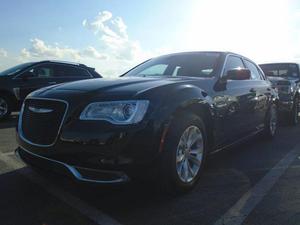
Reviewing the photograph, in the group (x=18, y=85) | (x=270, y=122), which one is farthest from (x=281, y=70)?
(x=18, y=85)

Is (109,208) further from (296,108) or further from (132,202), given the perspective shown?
(296,108)

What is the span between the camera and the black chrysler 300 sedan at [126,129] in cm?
302

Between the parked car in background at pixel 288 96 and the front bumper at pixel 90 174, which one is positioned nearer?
the front bumper at pixel 90 174

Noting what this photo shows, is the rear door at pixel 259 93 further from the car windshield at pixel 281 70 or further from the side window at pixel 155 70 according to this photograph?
the car windshield at pixel 281 70

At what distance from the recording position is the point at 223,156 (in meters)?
5.43

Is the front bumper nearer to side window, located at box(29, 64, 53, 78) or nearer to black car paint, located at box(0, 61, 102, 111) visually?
black car paint, located at box(0, 61, 102, 111)

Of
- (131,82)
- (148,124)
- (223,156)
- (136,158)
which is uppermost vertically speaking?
(131,82)

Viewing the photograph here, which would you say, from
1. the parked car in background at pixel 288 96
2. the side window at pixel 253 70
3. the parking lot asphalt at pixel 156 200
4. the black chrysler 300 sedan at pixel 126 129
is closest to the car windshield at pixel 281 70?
the parked car in background at pixel 288 96

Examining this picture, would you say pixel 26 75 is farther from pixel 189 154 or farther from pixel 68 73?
pixel 189 154

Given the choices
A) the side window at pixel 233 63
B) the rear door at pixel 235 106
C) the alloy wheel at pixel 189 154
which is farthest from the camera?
the side window at pixel 233 63

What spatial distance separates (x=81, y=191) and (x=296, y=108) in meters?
7.21

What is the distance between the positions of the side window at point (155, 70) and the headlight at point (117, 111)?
187 centimetres

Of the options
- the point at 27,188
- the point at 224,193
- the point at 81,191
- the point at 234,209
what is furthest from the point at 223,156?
the point at 27,188

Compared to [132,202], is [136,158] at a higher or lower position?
higher
